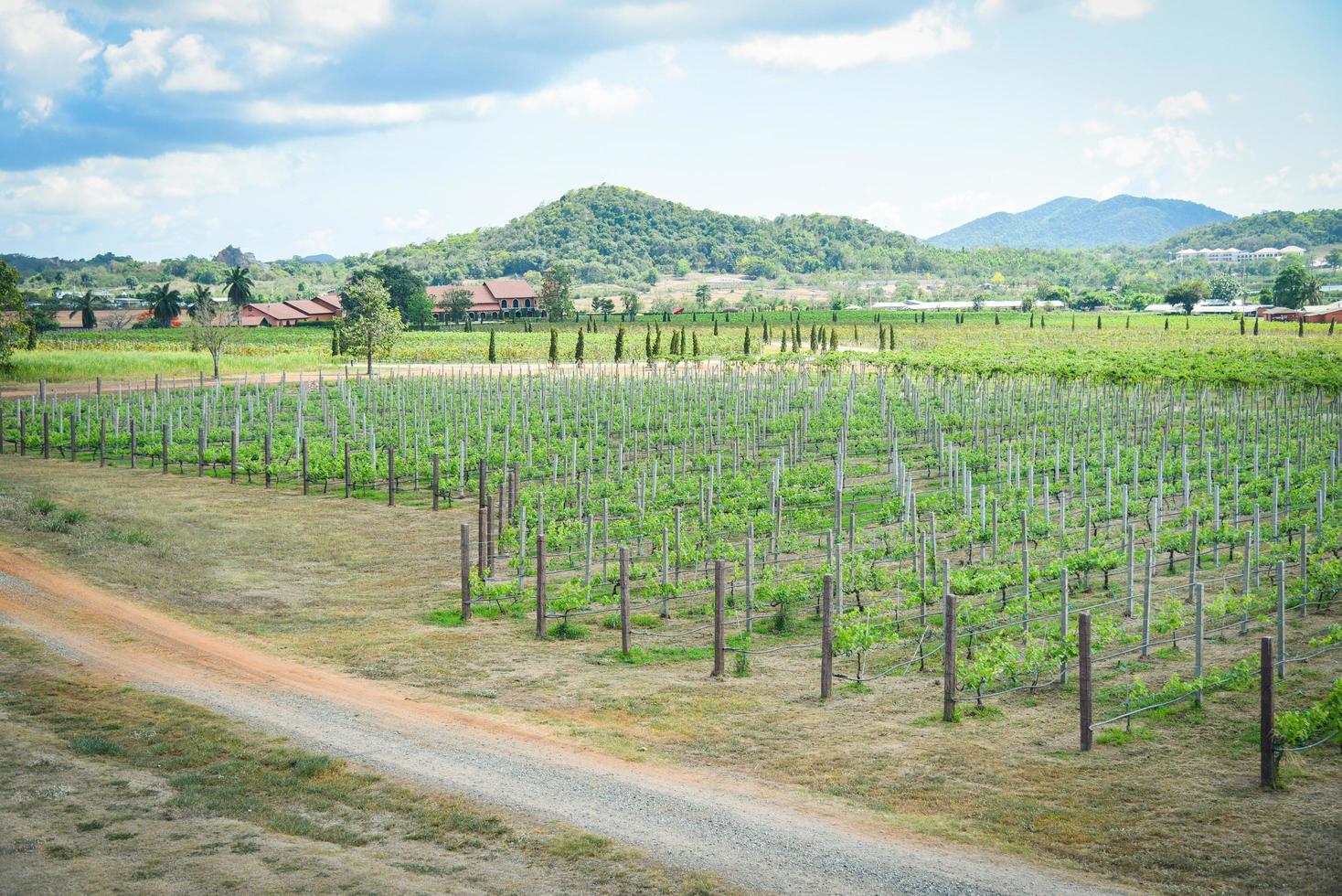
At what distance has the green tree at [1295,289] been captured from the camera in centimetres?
10700

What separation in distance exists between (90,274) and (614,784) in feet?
662

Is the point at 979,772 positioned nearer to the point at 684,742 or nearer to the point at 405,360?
the point at 684,742

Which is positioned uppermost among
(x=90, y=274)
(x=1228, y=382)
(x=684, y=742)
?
(x=90, y=274)

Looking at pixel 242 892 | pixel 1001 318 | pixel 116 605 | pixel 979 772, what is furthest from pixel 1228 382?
pixel 1001 318

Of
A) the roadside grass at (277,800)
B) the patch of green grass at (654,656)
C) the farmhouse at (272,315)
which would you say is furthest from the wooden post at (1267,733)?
the farmhouse at (272,315)

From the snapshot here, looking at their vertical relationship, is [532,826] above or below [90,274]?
below

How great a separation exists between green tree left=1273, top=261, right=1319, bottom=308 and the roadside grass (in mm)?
114091

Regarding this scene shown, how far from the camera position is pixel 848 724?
12172mm

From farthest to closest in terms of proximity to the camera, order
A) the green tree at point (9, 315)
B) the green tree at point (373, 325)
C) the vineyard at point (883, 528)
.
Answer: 1. the green tree at point (373, 325)
2. the green tree at point (9, 315)
3. the vineyard at point (883, 528)

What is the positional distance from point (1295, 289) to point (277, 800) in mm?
117025

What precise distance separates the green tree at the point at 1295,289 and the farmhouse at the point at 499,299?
71833mm

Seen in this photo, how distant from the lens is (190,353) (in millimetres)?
61281

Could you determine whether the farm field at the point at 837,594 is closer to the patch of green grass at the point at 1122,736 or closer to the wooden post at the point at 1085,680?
the patch of green grass at the point at 1122,736

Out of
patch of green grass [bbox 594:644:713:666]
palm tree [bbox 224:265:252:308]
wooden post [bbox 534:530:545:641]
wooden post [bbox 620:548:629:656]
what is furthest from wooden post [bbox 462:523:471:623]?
palm tree [bbox 224:265:252:308]
